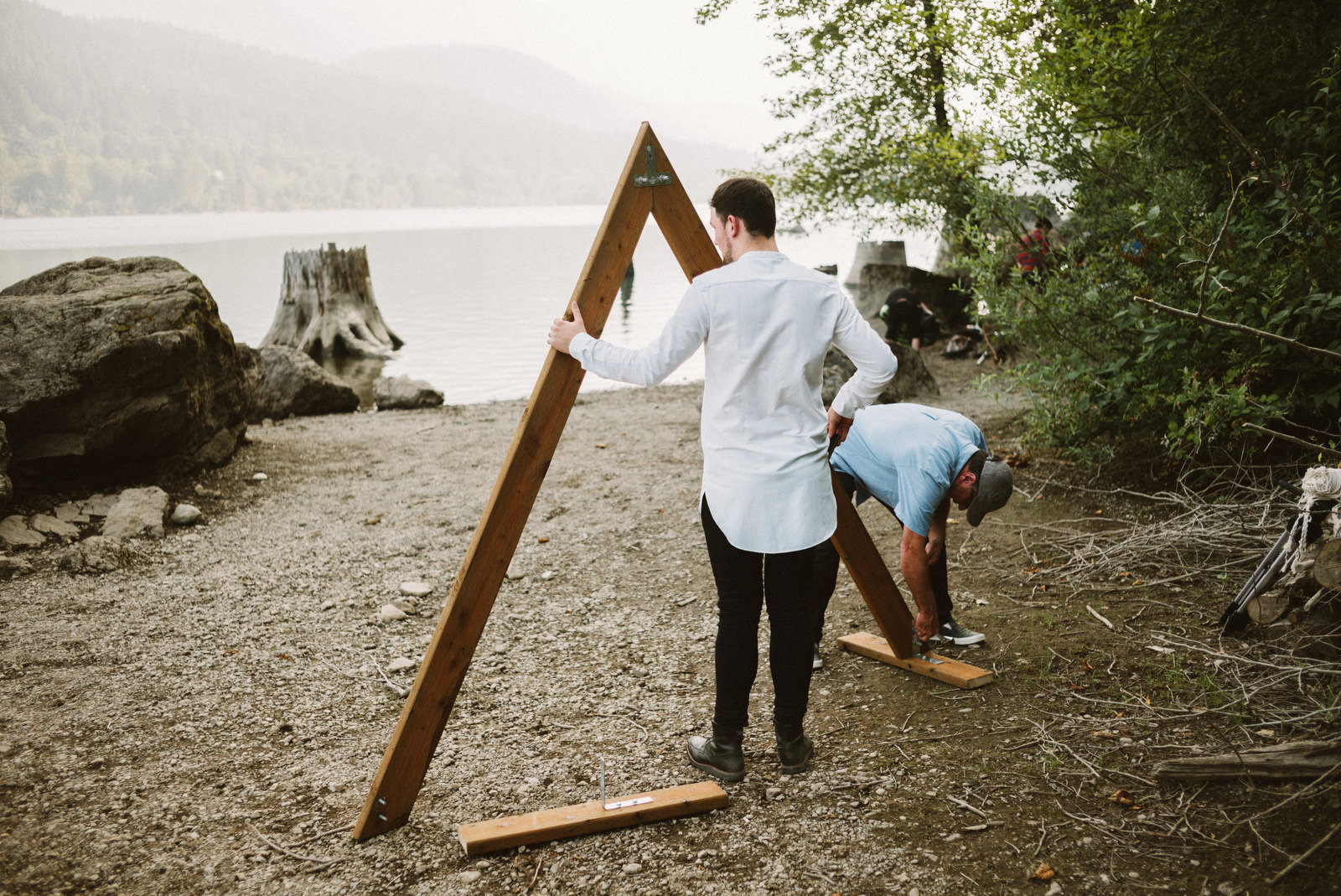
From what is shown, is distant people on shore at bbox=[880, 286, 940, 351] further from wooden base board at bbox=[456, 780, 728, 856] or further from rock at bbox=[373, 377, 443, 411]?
wooden base board at bbox=[456, 780, 728, 856]

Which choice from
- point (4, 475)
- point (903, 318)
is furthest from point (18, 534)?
point (903, 318)

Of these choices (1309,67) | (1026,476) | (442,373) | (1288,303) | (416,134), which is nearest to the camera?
(1288,303)

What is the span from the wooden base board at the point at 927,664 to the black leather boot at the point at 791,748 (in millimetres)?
963

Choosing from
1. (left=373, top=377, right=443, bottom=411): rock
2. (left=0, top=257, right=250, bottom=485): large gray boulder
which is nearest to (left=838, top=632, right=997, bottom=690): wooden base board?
(left=0, top=257, right=250, bottom=485): large gray boulder

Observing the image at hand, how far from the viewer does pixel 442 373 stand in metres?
15.3

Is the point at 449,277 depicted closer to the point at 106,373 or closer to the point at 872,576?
the point at 106,373

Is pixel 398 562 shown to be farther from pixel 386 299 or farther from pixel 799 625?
pixel 386 299

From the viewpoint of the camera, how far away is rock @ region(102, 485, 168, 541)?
6.43 metres

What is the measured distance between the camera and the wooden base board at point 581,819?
299cm

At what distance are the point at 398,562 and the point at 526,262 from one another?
37398mm

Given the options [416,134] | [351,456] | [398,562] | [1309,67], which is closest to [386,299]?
[351,456]

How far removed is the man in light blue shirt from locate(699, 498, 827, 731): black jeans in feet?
1.67

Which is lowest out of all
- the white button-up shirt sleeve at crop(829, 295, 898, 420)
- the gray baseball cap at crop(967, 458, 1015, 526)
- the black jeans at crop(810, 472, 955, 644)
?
the black jeans at crop(810, 472, 955, 644)

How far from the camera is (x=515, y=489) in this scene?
3.19 metres
